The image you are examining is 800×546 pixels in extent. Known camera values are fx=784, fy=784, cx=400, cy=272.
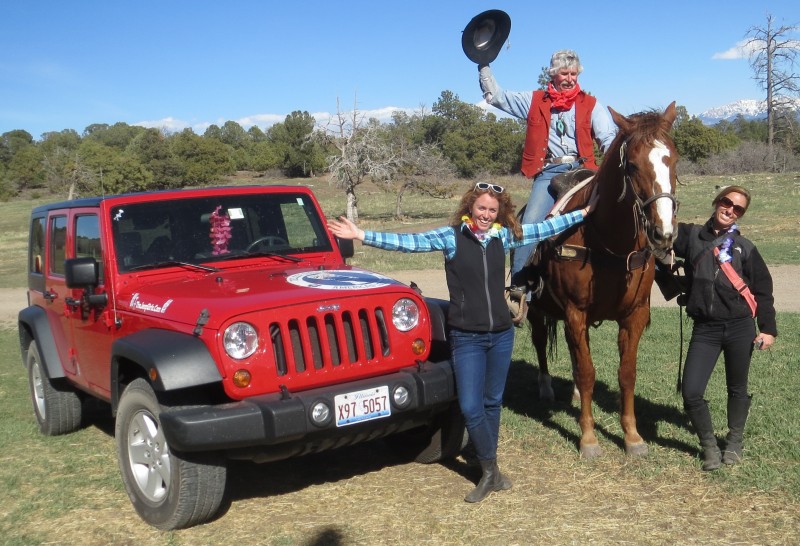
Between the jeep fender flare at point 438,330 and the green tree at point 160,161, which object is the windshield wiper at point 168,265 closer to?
the jeep fender flare at point 438,330

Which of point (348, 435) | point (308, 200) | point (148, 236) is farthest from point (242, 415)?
point (308, 200)

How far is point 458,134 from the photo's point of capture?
71250mm

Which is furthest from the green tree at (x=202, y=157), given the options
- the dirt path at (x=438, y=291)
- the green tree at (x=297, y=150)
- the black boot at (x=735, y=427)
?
the black boot at (x=735, y=427)

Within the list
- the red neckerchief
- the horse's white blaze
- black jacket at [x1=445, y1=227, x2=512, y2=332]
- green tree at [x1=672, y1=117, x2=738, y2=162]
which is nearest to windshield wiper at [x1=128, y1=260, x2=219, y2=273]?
black jacket at [x1=445, y1=227, x2=512, y2=332]

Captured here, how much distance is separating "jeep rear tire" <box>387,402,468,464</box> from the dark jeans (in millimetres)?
1540

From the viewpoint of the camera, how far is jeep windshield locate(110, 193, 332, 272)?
5508 mm

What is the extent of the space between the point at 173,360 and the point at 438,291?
33.5 feet

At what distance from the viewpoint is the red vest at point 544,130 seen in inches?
261

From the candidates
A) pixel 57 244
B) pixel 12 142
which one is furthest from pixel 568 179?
pixel 12 142

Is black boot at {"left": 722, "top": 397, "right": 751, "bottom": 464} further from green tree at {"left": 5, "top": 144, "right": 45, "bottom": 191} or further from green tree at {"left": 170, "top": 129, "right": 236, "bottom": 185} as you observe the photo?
green tree at {"left": 5, "top": 144, "right": 45, "bottom": 191}

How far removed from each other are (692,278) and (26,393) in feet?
23.5

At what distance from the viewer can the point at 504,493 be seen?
5.10m

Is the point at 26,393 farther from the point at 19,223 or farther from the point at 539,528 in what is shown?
the point at 19,223

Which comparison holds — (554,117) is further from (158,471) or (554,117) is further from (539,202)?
(158,471)
